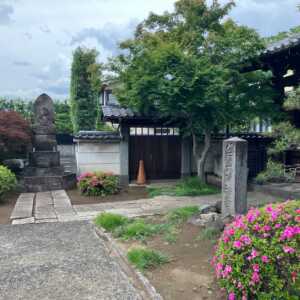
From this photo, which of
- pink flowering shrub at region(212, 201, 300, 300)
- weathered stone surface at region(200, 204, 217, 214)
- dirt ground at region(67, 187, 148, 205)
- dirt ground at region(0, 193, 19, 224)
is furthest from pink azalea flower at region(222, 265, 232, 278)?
dirt ground at region(67, 187, 148, 205)

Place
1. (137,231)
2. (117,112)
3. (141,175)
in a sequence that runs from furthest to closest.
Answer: (141,175) → (117,112) → (137,231)

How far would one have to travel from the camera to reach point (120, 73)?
379 inches

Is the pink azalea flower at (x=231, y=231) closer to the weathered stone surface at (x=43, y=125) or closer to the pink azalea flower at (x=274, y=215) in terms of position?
the pink azalea flower at (x=274, y=215)

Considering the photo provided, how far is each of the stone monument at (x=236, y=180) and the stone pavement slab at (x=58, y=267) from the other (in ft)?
7.99

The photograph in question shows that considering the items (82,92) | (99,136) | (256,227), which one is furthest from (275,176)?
(82,92)

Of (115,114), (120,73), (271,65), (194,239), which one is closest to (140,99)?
(120,73)

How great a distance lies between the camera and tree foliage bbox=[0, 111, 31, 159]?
10203mm

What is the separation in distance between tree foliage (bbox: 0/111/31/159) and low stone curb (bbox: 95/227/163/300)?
5.89 metres

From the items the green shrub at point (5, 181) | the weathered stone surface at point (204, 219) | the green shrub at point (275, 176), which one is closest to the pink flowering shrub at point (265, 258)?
the weathered stone surface at point (204, 219)

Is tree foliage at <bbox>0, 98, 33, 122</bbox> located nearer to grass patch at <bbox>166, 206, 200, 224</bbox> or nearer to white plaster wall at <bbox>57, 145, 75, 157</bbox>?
white plaster wall at <bbox>57, 145, 75, 157</bbox>

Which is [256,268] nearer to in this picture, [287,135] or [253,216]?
[253,216]

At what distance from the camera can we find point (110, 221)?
20.2 ft

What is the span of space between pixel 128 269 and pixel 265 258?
2.02 metres

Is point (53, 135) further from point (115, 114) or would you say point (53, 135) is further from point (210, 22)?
point (210, 22)
